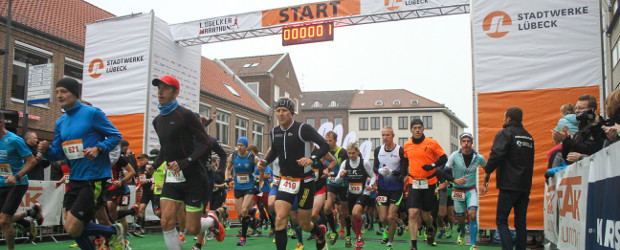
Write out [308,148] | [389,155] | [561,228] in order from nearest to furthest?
[561,228]
[308,148]
[389,155]

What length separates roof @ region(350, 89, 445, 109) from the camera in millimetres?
87188

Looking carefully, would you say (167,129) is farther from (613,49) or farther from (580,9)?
(613,49)

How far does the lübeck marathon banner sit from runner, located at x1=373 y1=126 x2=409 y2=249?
2.38 m

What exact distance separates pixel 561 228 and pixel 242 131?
1449 inches

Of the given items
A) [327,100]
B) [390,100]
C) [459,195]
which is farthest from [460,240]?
[327,100]

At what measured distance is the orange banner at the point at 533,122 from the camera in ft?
33.2

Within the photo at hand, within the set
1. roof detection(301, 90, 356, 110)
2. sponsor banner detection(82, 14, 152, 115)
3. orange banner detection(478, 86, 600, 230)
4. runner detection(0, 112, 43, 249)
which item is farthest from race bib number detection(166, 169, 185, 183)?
roof detection(301, 90, 356, 110)

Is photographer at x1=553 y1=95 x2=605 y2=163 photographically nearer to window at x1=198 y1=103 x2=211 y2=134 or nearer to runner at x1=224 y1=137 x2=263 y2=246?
runner at x1=224 y1=137 x2=263 y2=246

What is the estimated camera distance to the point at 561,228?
20.7 feet

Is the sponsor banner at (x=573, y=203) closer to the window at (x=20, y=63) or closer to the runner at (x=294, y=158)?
the runner at (x=294, y=158)

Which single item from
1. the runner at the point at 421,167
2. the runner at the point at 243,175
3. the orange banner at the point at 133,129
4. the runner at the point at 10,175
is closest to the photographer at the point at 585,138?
the runner at the point at 421,167

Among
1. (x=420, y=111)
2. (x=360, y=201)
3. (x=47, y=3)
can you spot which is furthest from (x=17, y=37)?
(x=420, y=111)

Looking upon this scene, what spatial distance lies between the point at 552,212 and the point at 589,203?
2.91 metres

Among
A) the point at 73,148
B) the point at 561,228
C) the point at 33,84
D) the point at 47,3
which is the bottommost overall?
the point at 561,228
